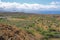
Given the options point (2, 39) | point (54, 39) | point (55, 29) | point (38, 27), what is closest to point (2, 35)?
point (2, 39)

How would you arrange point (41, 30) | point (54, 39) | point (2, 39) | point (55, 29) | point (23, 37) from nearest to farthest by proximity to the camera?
point (2, 39)
point (23, 37)
point (54, 39)
point (41, 30)
point (55, 29)

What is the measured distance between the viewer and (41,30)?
2272cm

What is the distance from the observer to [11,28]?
18.1 metres

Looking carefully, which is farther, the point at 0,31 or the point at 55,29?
the point at 55,29

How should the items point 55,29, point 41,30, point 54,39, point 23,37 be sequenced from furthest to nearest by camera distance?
point 55,29, point 41,30, point 54,39, point 23,37

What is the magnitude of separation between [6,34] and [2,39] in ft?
2.22

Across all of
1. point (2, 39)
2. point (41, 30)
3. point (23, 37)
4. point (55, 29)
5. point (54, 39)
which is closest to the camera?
point (2, 39)

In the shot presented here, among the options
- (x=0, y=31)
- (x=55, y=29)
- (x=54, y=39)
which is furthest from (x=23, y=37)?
(x=55, y=29)

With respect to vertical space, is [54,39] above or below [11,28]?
below

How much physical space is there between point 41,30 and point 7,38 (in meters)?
7.30

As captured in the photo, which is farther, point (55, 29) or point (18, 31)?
point (55, 29)

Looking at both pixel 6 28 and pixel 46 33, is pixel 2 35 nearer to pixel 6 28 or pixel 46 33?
pixel 6 28

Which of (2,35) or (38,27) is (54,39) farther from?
(2,35)

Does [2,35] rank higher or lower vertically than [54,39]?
higher
